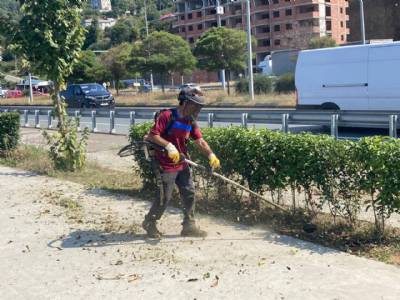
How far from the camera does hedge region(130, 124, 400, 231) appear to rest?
540 centimetres

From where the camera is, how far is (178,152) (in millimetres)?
5770

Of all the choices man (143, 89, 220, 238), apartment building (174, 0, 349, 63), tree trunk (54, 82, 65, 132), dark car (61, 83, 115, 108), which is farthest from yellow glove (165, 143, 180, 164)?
apartment building (174, 0, 349, 63)

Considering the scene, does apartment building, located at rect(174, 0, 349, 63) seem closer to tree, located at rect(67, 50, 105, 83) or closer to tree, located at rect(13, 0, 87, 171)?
tree, located at rect(67, 50, 105, 83)

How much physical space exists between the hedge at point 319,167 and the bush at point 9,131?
24.9 feet

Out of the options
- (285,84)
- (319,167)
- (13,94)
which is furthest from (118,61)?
(319,167)

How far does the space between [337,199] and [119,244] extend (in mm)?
2337

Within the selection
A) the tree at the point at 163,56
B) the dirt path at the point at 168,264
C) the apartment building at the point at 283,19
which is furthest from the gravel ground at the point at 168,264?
the apartment building at the point at 283,19

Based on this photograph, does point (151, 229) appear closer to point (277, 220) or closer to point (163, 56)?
point (277, 220)

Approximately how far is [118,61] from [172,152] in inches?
1767

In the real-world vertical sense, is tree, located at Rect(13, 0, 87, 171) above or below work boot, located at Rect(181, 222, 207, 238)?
above

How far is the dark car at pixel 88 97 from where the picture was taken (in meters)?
32.9

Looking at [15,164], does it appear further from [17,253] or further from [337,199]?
[337,199]

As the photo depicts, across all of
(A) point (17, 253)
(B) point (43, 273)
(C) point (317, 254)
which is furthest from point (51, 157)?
(C) point (317, 254)

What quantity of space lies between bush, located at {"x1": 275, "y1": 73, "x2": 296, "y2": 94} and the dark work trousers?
29.4 metres
